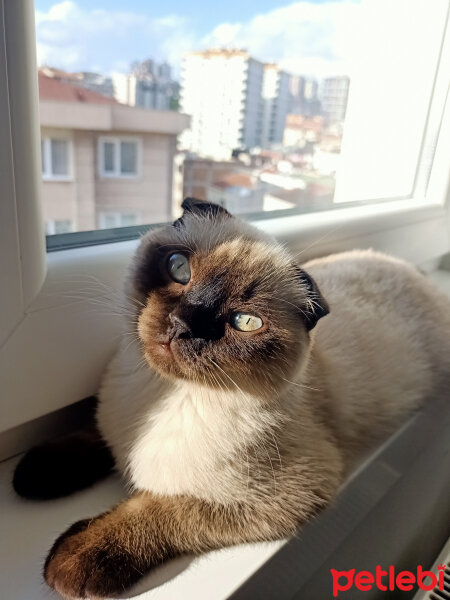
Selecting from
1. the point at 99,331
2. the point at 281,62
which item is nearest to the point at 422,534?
the point at 99,331

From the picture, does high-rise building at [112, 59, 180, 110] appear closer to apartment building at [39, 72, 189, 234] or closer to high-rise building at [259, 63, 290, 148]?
apartment building at [39, 72, 189, 234]

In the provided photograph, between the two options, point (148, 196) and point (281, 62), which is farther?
point (281, 62)

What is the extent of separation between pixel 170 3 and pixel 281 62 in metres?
0.32

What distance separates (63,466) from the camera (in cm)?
68

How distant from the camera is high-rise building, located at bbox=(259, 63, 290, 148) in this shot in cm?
103

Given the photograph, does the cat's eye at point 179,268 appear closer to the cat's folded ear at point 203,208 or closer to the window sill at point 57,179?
the cat's folded ear at point 203,208

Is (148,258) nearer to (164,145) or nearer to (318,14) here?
(164,145)

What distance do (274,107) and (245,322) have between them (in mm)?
638

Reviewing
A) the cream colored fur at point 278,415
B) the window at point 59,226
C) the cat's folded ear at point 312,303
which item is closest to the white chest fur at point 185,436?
the cream colored fur at point 278,415

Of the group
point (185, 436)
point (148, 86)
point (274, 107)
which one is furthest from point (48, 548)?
point (274, 107)

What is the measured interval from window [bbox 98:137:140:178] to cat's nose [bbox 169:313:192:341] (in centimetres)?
36

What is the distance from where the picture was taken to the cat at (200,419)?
22.5 inches

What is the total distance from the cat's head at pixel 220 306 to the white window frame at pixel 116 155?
7.9 inches

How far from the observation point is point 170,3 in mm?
763
